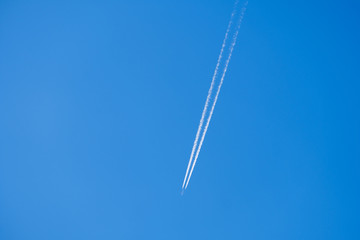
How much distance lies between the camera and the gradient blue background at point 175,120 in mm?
1095

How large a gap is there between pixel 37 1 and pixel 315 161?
152 centimetres

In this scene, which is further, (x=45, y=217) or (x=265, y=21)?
(x=45, y=217)

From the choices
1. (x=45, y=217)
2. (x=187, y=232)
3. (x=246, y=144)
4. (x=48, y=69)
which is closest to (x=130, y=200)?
(x=187, y=232)

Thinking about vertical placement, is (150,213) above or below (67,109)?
below

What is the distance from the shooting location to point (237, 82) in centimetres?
111

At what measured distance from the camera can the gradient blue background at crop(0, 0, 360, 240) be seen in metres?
1.09

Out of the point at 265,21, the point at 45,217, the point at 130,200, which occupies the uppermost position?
the point at 265,21

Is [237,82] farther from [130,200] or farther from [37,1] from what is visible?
[37,1]

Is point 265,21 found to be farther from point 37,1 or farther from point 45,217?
point 45,217

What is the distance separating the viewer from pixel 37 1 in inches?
45.4

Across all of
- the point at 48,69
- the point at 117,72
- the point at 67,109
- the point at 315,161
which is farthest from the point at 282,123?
the point at 48,69

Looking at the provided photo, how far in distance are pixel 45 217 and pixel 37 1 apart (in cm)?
106

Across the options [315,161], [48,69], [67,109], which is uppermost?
[48,69]

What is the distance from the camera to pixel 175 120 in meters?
1.13
